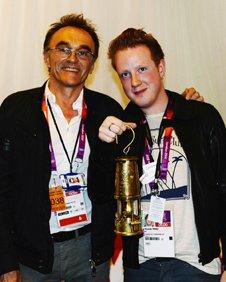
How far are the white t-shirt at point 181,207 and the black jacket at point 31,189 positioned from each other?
29 cm

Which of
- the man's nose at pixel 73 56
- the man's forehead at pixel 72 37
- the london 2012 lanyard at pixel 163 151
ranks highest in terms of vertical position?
the man's forehead at pixel 72 37

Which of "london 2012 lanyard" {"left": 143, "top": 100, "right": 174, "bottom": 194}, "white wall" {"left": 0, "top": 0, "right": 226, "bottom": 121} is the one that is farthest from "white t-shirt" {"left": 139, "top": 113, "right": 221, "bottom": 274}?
"white wall" {"left": 0, "top": 0, "right": 226, "bottom": 121}

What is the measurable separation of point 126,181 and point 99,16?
1.73 meters

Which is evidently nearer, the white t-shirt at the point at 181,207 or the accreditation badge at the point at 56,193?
the white t-shirt at the point at 181,207

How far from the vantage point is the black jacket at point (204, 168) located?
1.66 metres

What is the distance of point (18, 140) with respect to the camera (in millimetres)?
1956

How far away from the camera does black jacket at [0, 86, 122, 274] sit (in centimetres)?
185

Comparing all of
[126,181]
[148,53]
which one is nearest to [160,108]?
[148,53]

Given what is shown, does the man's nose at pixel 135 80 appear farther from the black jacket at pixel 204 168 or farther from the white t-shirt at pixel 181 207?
the white t-shirt at pixel 181 207

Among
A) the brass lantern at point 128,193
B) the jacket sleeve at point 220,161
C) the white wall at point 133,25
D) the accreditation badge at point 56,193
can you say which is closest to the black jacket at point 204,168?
the jacket sleeve at point 220,161

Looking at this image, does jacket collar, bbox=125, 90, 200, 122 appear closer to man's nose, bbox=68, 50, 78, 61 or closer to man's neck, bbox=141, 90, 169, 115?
man's neck, bbox=141, 90, 169, 115

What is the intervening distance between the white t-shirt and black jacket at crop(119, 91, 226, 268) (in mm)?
32

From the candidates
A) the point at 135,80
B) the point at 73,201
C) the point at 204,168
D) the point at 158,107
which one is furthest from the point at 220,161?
the point at 73,201

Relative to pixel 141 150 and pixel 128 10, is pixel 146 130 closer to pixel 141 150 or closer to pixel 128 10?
pixel 141 150
